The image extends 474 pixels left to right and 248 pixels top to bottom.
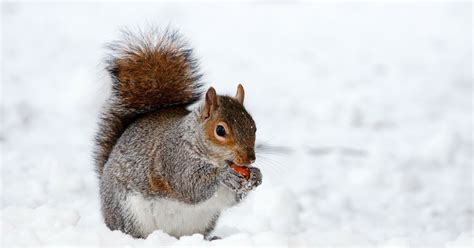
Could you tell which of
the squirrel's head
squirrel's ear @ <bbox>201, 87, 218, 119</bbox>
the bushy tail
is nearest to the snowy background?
the bushy tail

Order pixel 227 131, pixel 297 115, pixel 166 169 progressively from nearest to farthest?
pixel 227 131
pixel 166 169
pixel 297 115

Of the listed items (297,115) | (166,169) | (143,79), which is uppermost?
(297,115)

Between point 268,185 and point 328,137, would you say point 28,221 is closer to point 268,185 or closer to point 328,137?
point 268,185

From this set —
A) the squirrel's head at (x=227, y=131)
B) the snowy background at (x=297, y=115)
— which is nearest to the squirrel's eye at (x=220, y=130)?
the squirrel's head at (x=227, y=131)

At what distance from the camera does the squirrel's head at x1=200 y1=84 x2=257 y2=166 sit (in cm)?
248

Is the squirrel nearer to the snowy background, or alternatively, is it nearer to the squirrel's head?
the squirrel's head

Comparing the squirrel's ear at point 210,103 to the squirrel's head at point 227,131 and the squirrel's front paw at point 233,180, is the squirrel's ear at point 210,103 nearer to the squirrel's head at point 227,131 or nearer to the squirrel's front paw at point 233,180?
the squirrel's head at point 227,131

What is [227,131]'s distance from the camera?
8.25 ft

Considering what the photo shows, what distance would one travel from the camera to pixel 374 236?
3.38 metres

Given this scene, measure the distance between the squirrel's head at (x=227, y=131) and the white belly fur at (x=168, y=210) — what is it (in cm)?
15

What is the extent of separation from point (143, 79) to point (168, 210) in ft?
1.62

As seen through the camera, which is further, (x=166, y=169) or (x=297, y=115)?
(x=297, y=115)

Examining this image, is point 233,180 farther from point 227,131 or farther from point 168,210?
point 168,210

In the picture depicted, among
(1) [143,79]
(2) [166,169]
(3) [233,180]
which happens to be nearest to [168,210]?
(2) [166,169]
